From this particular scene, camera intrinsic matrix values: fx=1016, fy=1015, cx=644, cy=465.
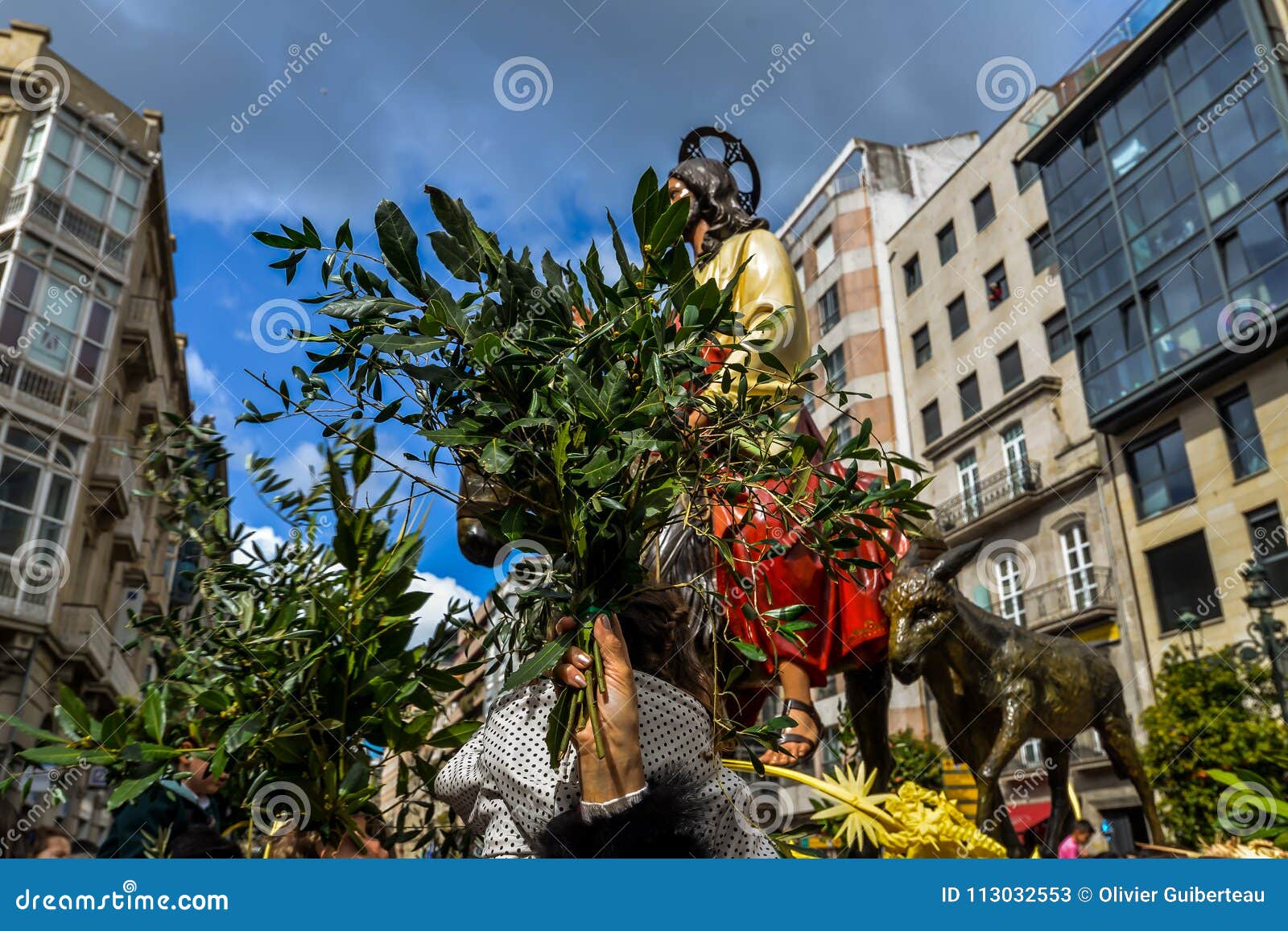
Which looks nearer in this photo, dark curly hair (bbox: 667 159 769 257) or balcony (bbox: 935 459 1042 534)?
dark curly hair (bbox: 667 159 769 257)

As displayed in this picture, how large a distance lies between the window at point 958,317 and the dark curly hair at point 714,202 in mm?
Result: 27938

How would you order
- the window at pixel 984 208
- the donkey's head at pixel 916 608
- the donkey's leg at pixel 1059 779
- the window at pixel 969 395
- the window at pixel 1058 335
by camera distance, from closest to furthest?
the donkey's head at pixel 916 608
the donkey's leg at pixel 1059 779
the window at pixel 1058 335
the window at pixel 969 395
the window at pixel 984 208

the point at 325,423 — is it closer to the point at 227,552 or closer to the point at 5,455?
the point at 227,552

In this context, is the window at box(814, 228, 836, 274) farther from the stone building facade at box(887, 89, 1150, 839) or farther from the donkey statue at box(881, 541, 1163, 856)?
the donkey statue at box(881, 541, 1163, 856)

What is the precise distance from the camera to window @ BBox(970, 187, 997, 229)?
30.6 metres

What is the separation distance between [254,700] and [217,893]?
1.66 m

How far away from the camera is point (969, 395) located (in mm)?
30344

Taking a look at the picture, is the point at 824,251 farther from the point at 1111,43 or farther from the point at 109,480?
the point at 109,480

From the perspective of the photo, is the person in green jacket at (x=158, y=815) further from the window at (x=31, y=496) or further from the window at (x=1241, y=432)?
the window at (x=1241, y=432)

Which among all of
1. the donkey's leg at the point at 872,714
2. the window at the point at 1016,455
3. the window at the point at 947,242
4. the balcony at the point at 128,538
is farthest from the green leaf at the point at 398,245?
the window at the point at 947,242

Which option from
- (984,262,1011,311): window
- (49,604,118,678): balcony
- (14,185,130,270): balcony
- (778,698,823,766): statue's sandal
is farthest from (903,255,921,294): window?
(778,698,823,766): statue's sandal

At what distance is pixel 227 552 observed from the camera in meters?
3.33

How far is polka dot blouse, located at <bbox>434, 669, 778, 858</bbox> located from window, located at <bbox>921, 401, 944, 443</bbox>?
100 ft

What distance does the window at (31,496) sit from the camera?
18.9 m
